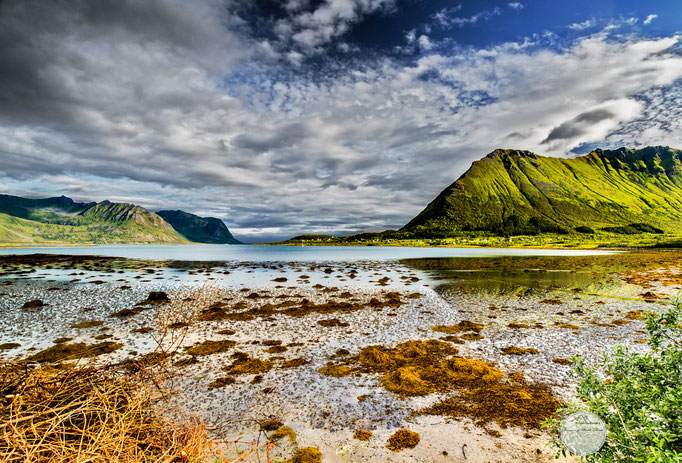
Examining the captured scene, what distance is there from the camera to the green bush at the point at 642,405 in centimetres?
462

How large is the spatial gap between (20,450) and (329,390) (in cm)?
987

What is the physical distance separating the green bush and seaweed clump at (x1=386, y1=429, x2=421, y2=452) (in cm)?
410

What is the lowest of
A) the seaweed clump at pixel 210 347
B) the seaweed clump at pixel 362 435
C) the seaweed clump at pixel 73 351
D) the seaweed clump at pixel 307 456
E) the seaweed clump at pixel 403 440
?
the seaweed clump at pixel 73 351

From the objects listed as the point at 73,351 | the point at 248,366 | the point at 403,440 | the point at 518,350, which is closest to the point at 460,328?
the point at 518,350

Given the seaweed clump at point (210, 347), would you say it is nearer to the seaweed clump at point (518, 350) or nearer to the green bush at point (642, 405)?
the seaweed clump at point (518, 350)

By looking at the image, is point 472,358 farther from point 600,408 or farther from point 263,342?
point 263,342

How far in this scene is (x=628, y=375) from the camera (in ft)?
21.3

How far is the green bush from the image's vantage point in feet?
15.1

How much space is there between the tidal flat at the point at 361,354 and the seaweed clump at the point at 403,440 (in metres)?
0.08

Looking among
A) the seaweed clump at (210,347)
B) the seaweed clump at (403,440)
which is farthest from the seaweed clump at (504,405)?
the seaweed clump at (210,347)

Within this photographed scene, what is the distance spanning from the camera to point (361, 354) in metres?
16.1

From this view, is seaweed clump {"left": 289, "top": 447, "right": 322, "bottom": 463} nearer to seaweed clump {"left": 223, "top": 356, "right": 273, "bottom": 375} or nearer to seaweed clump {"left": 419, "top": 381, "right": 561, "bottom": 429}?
seaweed clump {"left": 419, "top": 381, "right": 561, "bottom": 429}

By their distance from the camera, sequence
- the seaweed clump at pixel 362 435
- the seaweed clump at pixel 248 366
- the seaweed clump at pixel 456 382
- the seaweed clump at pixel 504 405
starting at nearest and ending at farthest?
the seaweed clump at pixel 362 435 → the seaweed clump at pixel 504 405 → the seaweed clump at pixel 456 382 → the seaweed clump at pixel 248 366

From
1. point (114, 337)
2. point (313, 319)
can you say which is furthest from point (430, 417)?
point (114, 337)
